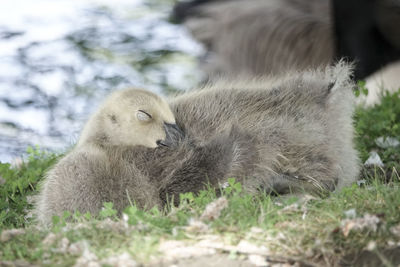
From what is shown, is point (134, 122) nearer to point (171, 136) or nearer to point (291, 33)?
point (171, 136)

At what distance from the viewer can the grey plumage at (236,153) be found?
352 centimetres

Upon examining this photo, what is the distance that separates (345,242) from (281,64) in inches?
193

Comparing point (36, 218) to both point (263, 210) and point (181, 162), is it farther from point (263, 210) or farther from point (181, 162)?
point (263, 210)

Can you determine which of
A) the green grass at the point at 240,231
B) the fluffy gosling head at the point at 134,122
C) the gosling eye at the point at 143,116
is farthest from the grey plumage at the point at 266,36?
the green grass at the point at 240,231

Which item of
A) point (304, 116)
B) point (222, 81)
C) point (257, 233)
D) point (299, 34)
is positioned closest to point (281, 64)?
point (299, 34)

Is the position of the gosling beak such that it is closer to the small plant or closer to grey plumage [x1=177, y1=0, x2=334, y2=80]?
the small plant

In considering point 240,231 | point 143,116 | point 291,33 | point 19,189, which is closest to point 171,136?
point 143,116

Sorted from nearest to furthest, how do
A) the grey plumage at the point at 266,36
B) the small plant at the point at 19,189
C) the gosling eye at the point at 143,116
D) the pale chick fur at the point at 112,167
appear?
the pale chick fur at the point at 112,167, the gosling eye at the point at 143,116, the small plant at the point at 19,189, the grey plumage at the point at 266,36

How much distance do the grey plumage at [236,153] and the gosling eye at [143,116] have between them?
0.18 metres

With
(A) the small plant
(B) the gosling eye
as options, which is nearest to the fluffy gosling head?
(B) the gosling eye

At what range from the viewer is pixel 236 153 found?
356 centimetres

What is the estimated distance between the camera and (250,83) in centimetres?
429

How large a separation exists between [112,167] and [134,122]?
28 cm

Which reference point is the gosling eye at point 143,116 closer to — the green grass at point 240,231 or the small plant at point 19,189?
the green grass at point 240,231
